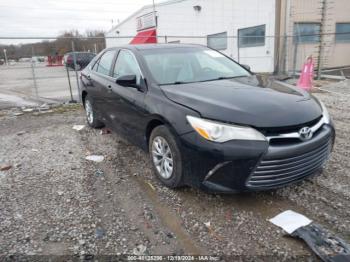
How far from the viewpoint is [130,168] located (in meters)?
4.26

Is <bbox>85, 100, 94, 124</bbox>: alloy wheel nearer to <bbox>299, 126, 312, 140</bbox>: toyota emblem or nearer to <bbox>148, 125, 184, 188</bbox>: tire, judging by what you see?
<bbox>148, 125, 184, 188</bbox>: tire

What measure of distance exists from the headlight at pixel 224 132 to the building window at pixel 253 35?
1349cm

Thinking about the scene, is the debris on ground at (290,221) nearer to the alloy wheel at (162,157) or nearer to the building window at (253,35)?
the alloy wheel at (162,157)

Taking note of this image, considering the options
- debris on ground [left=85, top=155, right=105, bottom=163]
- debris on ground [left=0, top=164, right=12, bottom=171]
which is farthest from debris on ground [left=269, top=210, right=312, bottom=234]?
debris on ground [left=0, top=164, right=12, bottom=171]

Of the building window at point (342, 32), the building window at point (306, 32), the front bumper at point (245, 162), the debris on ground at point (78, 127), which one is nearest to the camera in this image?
the front bumper at point (245, 162)

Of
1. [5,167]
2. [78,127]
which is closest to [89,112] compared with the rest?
[78,127]

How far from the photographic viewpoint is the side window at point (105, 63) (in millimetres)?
5016

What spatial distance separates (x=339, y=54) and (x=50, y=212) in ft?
57.4

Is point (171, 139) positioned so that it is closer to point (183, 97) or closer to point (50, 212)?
point (183, 97)

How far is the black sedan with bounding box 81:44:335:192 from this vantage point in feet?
9.04

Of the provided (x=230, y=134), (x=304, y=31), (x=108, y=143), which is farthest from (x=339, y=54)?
(x=230, y=134)

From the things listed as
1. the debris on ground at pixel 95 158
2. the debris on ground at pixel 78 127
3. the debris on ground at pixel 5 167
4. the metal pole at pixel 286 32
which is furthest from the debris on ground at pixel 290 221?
the metal pole at pixel 286 32

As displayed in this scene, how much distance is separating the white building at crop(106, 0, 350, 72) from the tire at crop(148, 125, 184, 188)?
957 cm

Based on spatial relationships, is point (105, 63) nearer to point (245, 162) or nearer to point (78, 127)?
point (78, 127)
